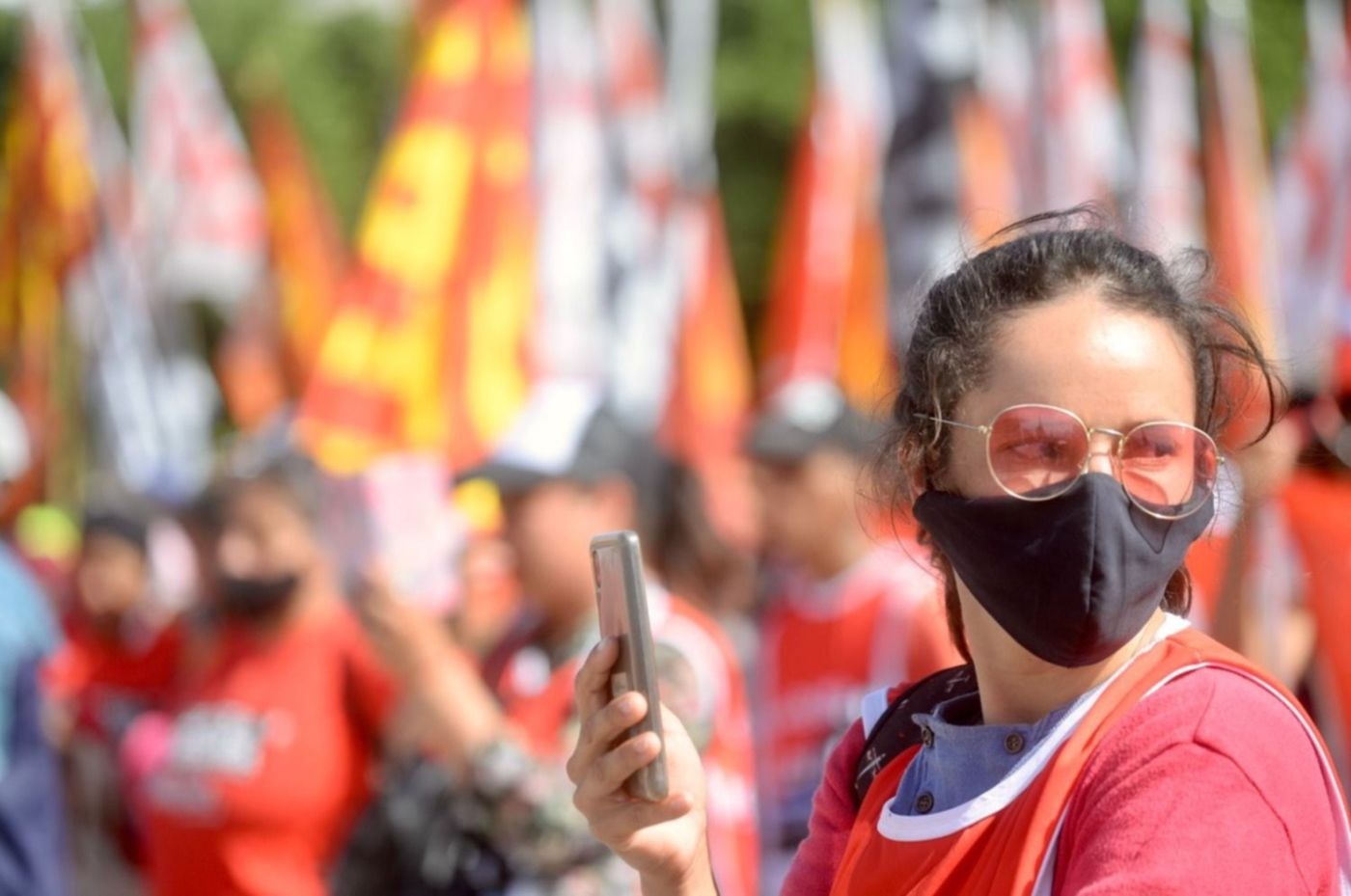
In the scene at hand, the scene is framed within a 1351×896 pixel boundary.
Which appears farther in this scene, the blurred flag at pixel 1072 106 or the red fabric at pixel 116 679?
the blurred flag at pixel 1072 106

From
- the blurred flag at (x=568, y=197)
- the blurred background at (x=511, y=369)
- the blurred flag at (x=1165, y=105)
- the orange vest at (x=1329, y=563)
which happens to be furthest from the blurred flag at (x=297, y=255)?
the orange vest at (x=1329, y=563)

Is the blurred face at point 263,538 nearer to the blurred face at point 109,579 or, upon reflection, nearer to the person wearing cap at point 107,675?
the person wearing cap at point 107,675

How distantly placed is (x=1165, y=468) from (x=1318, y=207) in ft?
A: 18.5

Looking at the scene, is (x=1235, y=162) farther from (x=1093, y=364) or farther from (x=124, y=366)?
(x=1093, y=364)

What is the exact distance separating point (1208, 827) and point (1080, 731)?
0.51ft

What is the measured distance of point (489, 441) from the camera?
255 inches

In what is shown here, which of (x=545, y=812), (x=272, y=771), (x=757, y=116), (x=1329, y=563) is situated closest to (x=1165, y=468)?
(x=545, y=812)

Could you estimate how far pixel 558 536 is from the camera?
12.2ft

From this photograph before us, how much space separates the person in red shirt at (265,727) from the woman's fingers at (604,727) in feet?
8.95


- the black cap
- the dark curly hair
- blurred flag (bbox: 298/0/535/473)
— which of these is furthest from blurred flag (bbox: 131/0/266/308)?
the dark curly hair

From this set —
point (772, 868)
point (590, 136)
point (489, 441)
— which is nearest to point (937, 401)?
point (772, 868)

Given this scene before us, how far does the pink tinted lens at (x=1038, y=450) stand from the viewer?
1.50 metres

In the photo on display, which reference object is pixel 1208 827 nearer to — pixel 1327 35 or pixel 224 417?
pixel 1327 35

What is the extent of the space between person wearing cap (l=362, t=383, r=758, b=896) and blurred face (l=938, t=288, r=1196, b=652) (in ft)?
5.08
